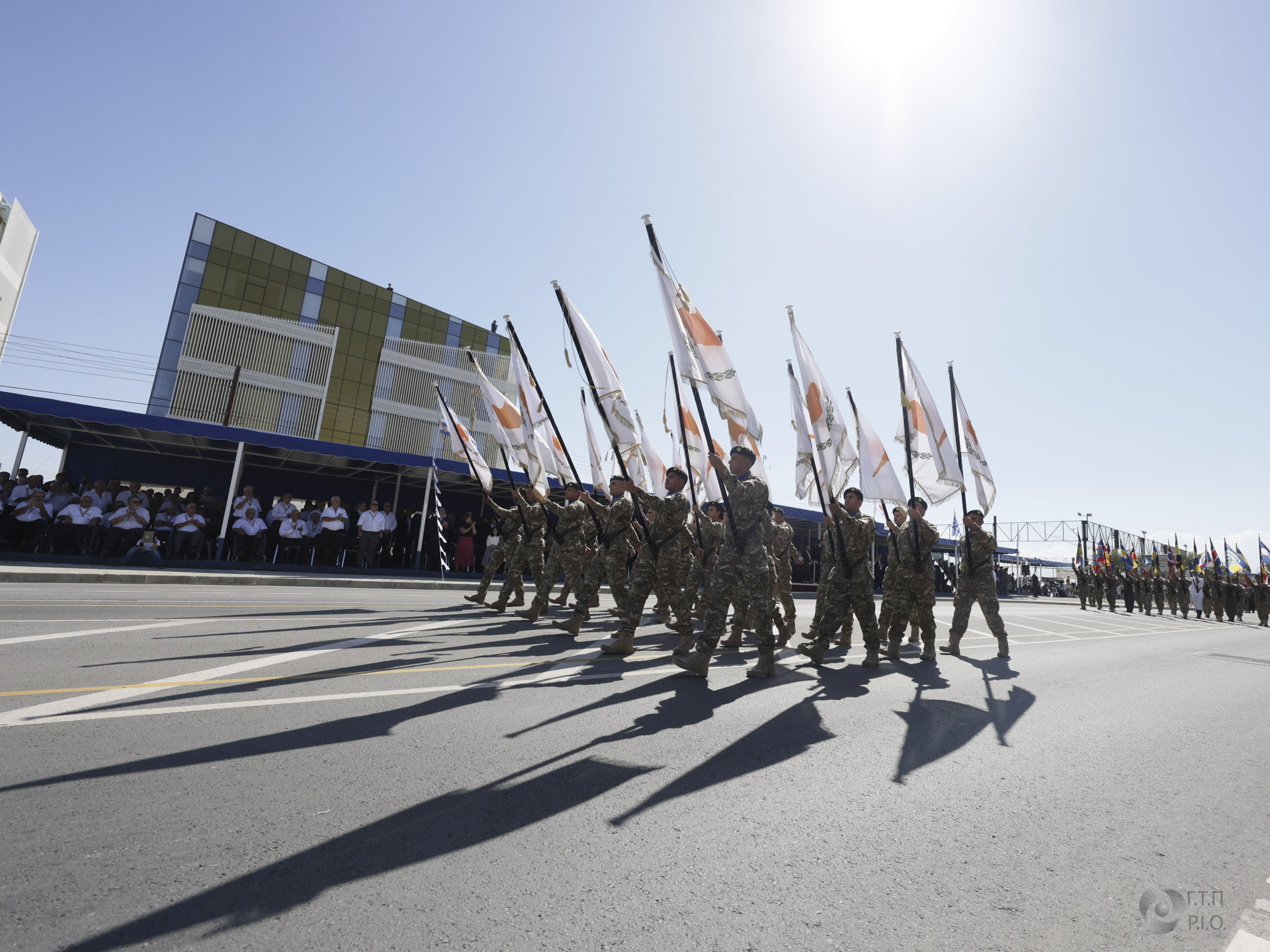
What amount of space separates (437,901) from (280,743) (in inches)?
69.8

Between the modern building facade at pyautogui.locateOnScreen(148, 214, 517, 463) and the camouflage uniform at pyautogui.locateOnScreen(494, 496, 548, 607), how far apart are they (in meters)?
34.3

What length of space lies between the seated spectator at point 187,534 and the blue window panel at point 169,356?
3201cm

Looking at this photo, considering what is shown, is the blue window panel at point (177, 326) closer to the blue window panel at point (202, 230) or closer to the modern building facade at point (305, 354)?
the modern building facade at point (305, 354)

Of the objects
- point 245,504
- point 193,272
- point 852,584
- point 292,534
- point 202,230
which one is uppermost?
point 202,230

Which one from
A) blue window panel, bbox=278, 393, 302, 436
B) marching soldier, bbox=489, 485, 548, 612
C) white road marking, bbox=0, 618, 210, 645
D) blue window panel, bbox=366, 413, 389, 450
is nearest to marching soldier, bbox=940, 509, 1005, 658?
marching soldier, bbox=489, 485, 548, 612

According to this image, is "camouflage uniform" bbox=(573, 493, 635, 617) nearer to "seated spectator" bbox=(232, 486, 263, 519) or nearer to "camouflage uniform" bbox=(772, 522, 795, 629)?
"camouflage uniform" bbox=(772, 522, 795, 629)

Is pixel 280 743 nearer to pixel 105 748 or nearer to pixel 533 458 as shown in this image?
pixel 105 748

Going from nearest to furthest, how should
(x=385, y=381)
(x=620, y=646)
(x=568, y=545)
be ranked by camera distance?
(x=620, y=646) → (x=568, y=545) → (x=385, y=381)

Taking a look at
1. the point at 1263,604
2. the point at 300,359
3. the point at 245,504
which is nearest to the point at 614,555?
the point at 245,504

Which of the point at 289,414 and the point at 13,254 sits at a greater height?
the point at 13,254

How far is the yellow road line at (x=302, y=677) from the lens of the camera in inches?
153

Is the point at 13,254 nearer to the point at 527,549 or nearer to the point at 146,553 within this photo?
the point at 146,553

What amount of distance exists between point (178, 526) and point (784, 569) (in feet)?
48.3

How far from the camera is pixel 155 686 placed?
13.7 feet
